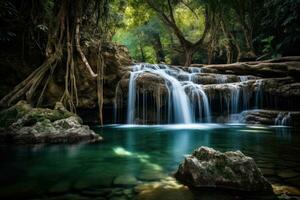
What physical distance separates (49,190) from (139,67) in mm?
11865

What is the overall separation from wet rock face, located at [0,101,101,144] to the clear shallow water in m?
0.53

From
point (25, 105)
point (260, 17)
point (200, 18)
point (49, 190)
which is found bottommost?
point (49, 190)

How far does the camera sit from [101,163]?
510 centimetres

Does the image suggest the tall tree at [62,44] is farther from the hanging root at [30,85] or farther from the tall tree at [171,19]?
the tall tree at [171,19]

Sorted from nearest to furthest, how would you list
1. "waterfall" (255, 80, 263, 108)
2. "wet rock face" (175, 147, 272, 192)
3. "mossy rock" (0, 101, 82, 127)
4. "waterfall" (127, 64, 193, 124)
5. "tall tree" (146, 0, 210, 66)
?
1. "wet rock face" (175, 147, 272, 192)
2. "mossy rock" (0, 101, 82, 127)
3. "waterfall" (127, 64, 193, 124)
4. "waterfall" (255, 80, 263, 108)
5. "tall tree" (146, 0, 210, 66)

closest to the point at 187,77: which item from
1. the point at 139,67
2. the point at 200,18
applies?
the point at 139,67

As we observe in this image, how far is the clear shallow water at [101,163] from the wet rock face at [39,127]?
1.73ft

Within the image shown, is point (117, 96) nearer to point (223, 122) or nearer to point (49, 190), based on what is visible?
point (223, 122)

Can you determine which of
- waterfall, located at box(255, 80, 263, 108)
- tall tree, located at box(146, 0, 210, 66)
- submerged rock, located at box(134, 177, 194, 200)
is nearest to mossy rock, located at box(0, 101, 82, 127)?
submerged rock, located at box(134, 177, 194, 200)

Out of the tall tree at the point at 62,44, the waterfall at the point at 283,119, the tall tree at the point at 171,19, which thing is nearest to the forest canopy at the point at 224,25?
the tall tree at the point at 171,19

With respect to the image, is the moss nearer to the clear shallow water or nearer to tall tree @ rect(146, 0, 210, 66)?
the clear shallow water

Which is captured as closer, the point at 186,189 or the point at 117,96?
the point at 186,189

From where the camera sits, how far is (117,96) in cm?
1285

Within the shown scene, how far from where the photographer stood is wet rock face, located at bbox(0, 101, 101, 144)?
23.5ft
